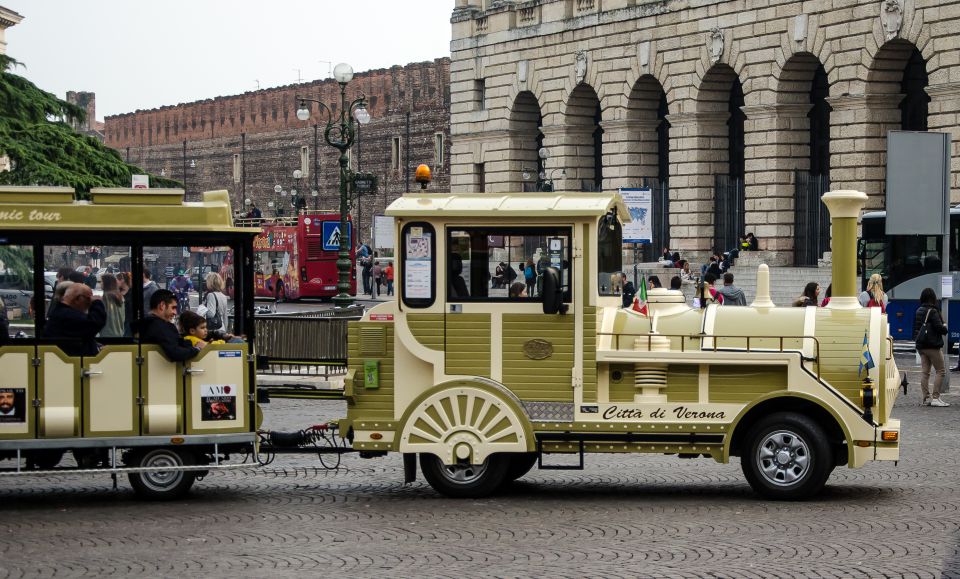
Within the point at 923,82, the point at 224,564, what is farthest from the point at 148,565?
the point at 923,82

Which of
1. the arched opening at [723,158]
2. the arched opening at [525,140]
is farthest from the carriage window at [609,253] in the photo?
the arched opening at [525,140]

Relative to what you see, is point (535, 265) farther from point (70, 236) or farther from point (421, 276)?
point (70, 236)

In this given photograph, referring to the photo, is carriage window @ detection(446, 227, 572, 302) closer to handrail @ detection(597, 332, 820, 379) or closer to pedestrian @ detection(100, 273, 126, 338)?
handrail @ detection(597, 332, 820, 379)

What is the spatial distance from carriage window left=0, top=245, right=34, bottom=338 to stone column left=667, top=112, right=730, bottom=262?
36753mm

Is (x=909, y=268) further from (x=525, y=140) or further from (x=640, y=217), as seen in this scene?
(x=525, y=140)

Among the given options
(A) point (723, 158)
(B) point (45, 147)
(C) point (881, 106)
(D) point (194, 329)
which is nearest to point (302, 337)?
(D) point (194, 329)

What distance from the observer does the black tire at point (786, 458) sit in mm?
12086

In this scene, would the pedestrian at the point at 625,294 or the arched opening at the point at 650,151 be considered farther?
the arched opening at the point at 650,151

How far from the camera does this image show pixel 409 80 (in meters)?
75.6

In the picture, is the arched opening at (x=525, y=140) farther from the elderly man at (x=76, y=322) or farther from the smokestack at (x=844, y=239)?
the elderly man at (x=76, y=322)

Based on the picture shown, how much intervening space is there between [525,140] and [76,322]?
148 ft

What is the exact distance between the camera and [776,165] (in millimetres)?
44906

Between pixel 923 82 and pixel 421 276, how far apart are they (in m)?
32.9

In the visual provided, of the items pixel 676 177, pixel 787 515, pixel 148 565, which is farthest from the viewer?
pixel 676 177
